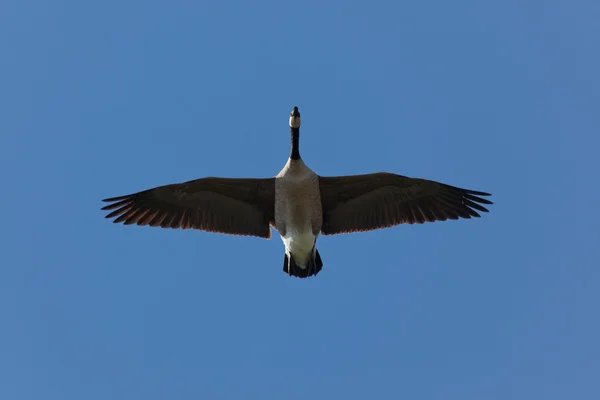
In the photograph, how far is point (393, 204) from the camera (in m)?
16.0

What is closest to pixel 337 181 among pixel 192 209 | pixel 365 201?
pixel 365 201

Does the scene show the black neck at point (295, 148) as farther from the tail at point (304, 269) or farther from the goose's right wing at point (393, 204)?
the tail at point (304, 269)

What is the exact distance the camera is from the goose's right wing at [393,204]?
51.4ft

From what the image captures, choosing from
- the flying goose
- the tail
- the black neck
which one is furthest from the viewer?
the tail

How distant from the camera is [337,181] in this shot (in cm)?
1527

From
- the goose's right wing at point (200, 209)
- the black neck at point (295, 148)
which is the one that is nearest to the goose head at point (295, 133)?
the black neck at point (295, 148)

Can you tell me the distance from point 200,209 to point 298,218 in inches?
98.4

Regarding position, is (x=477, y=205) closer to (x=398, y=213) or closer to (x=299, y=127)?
(x=398, y=213)

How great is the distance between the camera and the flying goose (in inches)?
599

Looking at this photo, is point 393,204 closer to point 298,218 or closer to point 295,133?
point 298,218

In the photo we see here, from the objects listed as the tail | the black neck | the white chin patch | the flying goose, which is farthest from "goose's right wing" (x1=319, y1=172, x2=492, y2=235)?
the white chin patch

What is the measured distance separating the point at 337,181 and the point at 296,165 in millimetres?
1177

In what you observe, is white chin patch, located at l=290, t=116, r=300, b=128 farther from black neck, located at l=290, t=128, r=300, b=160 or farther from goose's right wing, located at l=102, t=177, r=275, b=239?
goose's right wing, located at l=102, t=177, r=275, b=239

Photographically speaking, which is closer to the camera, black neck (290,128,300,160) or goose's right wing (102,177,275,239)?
black neck (290,128,300,160)
